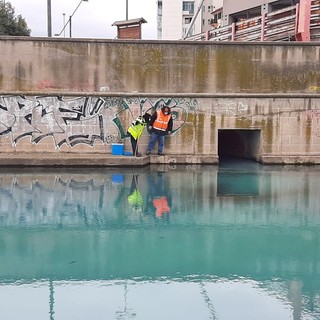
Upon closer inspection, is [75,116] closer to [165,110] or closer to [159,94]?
[159,94]

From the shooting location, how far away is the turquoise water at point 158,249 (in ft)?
17.2

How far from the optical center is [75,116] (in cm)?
1590

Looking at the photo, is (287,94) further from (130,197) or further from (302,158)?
(130,197)

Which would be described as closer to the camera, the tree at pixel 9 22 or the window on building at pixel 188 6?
the tree at pixel 9 22

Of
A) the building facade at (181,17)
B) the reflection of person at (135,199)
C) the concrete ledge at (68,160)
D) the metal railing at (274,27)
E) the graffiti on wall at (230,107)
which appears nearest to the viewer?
the reflection of person at (135,199)

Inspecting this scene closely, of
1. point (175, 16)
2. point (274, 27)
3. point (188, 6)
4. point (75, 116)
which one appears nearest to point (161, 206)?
point (75, 116)

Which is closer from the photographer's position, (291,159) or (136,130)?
(136,130)

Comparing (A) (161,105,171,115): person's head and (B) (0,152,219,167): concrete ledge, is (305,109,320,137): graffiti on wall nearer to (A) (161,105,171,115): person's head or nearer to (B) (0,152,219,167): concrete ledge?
(A) (161,105,171,115): person's head

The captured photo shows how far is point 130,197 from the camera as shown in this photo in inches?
430

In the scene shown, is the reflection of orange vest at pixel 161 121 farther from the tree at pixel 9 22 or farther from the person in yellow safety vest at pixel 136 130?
the tree at pixel 9 22

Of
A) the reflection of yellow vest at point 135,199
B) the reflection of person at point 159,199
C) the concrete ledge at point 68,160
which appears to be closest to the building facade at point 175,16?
the concrete ledge at point 68,160

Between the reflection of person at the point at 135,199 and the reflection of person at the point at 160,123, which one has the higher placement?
the reflection of person at the point at 160,123

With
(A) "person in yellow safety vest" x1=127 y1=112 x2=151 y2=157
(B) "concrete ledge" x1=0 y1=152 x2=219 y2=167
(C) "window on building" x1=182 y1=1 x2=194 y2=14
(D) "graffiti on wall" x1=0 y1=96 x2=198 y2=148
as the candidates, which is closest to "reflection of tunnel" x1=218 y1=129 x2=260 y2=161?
(D) "graffiti on wall" x1=0 y1=96 x2=198 y2=148

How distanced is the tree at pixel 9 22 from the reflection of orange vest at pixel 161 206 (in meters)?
22.0
